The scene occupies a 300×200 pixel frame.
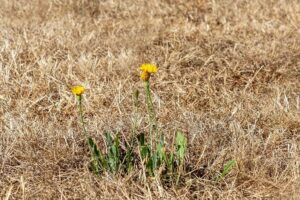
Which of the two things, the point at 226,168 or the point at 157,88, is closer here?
the point at 226,168

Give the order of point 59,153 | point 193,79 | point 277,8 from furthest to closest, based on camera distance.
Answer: point 277,8
point 193,79
point 59,153

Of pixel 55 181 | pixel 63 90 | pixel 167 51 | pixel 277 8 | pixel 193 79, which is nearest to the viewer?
pixel 55 181

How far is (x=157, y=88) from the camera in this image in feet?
10.6

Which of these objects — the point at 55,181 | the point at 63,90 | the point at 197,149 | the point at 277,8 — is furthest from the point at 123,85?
the point at 277,8

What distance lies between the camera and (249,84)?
3275 millimetres

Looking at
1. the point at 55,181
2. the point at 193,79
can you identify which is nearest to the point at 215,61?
the point at 193,79

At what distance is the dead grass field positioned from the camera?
2.17 meters

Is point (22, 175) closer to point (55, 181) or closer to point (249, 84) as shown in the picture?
point (55, 181)

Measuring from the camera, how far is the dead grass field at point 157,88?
7.11ft

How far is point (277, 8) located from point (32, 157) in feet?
9.78

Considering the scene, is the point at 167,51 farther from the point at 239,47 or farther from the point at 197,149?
the point at 197,149

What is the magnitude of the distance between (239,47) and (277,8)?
1.04 m

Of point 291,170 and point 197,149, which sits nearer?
point 291,170

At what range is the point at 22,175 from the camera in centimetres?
213
